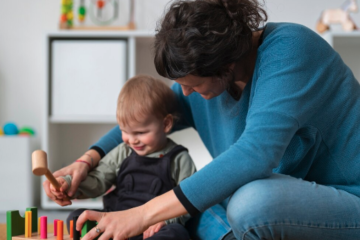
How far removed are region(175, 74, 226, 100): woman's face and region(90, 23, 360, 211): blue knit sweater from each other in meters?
0.07

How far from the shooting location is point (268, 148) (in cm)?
83

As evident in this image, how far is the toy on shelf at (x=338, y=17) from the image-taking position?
2326 mm

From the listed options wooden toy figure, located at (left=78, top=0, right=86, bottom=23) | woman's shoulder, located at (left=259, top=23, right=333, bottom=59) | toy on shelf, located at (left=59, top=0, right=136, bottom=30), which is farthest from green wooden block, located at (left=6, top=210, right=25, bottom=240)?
wooden toy figure, located at (left=78, top=0, right=86, bottom=23)

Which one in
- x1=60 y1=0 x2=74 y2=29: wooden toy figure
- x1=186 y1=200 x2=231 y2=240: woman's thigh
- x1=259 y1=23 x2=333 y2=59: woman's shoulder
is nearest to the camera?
x1=259 y1=23 x2=333 y2=59: woman's shoulder

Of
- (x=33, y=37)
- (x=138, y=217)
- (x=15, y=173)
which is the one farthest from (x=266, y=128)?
(x=33, y=37)

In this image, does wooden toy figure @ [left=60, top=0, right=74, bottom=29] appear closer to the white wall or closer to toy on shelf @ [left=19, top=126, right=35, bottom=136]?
the white wall

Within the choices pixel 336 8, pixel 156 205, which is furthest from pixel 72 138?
pixel 156 205

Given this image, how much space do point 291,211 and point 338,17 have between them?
174 centimetres

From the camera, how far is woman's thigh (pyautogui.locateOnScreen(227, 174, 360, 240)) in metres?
0.84

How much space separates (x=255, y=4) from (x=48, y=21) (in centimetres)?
176

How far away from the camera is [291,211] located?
85 cm

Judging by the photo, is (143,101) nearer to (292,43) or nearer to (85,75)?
(292,43)

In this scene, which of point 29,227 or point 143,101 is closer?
point 29,227

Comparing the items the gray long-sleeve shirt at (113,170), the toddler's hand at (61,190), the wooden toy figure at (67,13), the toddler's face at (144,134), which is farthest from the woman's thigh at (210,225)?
the wooden toy figure at (67,13)
